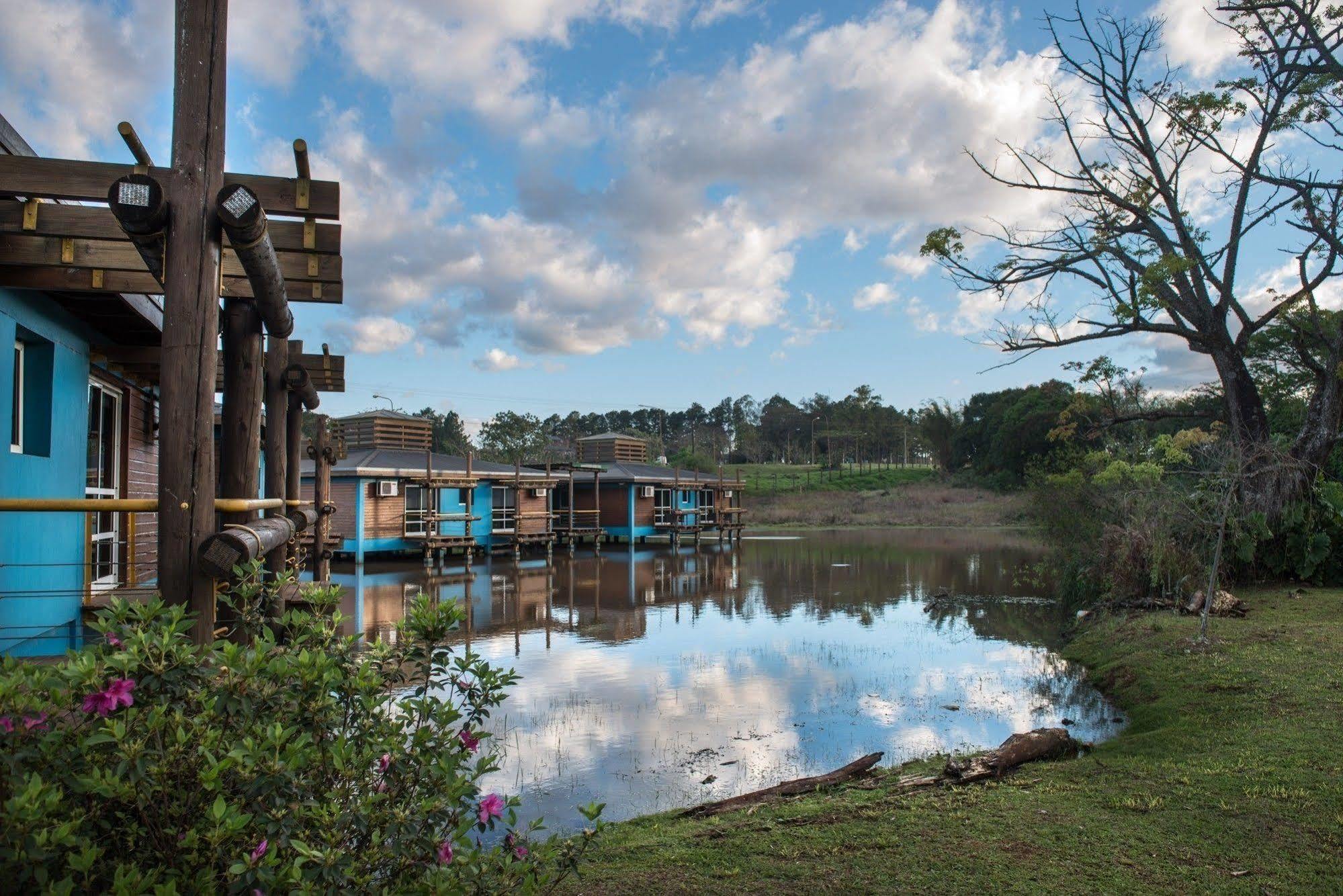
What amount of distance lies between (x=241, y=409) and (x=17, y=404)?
2.90 metres

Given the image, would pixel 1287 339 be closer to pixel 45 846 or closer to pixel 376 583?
pixel 376 583

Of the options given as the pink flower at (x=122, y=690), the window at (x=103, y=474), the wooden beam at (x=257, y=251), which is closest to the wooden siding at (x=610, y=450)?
the window at (x=103, y=474)

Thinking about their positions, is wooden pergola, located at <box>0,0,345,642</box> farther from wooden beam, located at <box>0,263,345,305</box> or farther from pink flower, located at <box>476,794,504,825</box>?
pink flower, located at <box>476,794,504,825</box>

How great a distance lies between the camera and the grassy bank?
43000mm

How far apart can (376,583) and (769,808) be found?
15.0 meters

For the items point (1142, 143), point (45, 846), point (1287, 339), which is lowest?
point (45, 846)

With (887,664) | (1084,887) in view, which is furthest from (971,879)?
(887,664)

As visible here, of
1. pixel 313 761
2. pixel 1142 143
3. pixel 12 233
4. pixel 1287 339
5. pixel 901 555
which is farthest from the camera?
pixel 901 555

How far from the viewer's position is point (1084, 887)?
151 inches

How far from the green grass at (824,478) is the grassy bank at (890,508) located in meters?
2.68

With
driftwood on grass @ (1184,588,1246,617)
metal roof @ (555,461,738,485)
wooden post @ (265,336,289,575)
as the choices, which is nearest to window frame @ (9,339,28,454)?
wooden post @ (265,336,289,575)

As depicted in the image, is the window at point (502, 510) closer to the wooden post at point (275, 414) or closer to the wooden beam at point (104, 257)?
the wooden post at point (275, 414)

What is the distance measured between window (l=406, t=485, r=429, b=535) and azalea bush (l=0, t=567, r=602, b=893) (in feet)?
73.5

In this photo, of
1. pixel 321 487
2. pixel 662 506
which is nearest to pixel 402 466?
pixel 662 506
